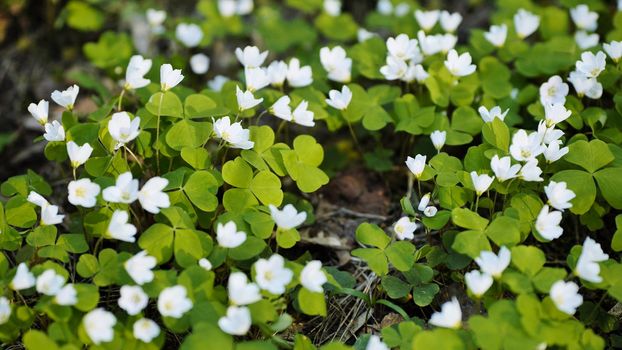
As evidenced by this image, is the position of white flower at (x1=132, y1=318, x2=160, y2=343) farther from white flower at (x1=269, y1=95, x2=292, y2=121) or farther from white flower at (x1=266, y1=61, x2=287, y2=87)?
white flower at (x1=266, y1=61, x2=287, y2=87)

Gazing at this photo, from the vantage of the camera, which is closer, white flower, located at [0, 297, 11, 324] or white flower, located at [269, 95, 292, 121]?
white flower, located at [0, 297, 11, 324]

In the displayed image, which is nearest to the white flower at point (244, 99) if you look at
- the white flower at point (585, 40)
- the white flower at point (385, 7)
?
the white flower at point (385, 7)

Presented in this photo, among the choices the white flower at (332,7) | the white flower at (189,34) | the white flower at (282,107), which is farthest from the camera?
the white flower at (332,7)

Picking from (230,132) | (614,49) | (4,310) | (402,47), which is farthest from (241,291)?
(614,49)

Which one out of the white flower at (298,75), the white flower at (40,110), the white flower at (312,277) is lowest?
the white flower at (312,277)

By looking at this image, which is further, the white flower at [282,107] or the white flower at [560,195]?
the white flower at [282,107]

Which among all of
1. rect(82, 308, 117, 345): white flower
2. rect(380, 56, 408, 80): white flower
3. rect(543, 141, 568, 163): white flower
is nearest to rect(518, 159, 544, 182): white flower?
rect(543, 141, 568, 163): white flower

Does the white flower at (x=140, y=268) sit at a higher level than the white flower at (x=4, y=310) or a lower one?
higher

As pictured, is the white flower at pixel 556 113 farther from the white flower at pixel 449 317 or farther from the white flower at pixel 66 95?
the white flower at pixel 66 95
